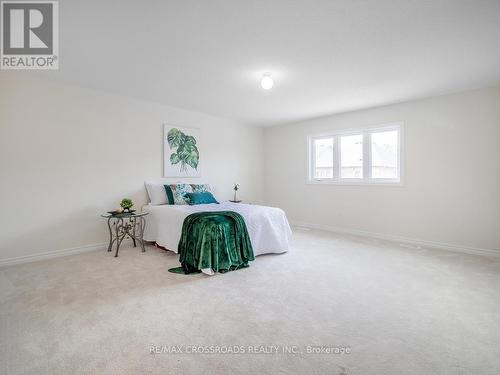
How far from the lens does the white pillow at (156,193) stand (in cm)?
462

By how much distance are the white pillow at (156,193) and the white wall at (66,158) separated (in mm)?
130

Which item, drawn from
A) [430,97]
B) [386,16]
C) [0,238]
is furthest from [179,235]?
[430,97]

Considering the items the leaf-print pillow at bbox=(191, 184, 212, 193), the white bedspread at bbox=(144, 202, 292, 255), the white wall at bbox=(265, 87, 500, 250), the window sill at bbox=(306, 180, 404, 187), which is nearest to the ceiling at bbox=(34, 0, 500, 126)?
the white wall at bbox=(265, 87, 500, 250)

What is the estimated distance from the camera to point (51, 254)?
3711mm

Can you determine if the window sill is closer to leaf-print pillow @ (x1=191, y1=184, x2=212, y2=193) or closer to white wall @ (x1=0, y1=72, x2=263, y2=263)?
leaf-print pillow @ (x1=191, y1=184, x2=212, y2=193)

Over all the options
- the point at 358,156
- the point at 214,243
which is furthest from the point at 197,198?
the point at 358,156

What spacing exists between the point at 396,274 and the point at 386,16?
2.60 m

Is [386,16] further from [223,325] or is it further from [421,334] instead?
[223,325]

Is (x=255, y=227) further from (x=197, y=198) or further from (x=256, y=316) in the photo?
(x=256, y=316)

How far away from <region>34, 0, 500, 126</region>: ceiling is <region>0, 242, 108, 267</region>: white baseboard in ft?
7.75

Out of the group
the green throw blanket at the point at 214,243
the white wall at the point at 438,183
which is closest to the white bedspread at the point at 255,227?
the green throw blanket at the point at 214,243

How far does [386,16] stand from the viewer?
2.21 meters

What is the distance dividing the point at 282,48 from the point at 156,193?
122 inches

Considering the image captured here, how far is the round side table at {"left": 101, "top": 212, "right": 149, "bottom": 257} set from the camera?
3904 mm
